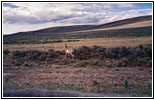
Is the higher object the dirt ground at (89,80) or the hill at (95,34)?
the hill at (95,34)

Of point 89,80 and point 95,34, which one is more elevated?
point 95,34

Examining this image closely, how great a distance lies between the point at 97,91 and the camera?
30.6 feet

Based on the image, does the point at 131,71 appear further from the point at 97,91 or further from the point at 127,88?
the point at 97,91

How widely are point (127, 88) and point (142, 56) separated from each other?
10222mm

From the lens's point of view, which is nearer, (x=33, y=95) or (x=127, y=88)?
(x=33, y=95)

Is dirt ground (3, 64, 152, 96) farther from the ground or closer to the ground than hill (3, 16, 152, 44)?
closer to the ground

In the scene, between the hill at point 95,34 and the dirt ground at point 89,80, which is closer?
the dirt ground at point 89,80

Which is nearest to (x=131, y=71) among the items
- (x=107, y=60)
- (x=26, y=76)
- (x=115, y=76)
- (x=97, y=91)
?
(x=115, y=76)

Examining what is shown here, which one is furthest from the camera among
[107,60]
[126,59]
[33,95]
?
[107,60]

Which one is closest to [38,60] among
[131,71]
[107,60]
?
[107,60]

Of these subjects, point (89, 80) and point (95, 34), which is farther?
point (95, 34)

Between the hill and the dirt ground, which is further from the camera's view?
the hill

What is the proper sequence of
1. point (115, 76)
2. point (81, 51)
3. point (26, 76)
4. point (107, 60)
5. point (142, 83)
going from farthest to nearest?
point (81, 51) < point (107, 60) < point (26, 76) < point (115, 76) < point (142, 83)

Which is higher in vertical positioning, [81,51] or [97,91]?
[81,51]
